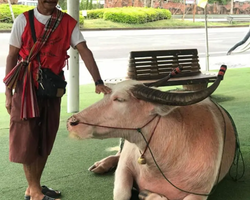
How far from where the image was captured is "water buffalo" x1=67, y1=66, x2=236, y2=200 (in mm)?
2760

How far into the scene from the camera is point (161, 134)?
285 centimetres

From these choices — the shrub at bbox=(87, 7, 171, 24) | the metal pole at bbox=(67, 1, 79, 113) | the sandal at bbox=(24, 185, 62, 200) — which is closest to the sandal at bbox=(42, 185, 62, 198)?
the sandal at bbox=(24, 185, 62, 200)

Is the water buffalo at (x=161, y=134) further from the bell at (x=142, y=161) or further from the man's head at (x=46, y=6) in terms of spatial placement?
the man's head at (x=46, y=6)

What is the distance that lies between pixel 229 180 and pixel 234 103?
12.5 ft

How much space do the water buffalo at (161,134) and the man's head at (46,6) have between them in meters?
0.90

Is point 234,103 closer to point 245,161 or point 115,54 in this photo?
point 245,161

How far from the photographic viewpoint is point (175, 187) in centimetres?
291

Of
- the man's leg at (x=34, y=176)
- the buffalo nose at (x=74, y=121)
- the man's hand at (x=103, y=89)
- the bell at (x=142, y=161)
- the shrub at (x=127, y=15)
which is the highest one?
the shrub at (x=127, y=15)

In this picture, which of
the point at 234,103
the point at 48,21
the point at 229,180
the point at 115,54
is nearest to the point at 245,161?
the point at 229,180

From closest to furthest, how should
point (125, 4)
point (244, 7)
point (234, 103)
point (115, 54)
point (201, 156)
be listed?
point (201, 156)
point (234, 103)
point (115, 54)
point (125, 4)
point (244, 7)

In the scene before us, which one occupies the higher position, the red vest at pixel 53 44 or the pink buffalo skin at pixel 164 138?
the red vest at pixel 53 44

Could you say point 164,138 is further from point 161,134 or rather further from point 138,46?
point 138,46

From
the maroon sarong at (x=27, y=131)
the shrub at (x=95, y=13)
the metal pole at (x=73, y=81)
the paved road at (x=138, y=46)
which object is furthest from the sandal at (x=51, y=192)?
the shrub at (x=95, y=13)

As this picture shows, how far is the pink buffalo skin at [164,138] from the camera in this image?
9.12 ft
